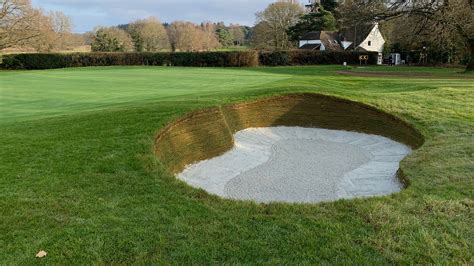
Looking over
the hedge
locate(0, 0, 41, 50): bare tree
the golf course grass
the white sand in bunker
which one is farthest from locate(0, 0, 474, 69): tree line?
the golf course grass

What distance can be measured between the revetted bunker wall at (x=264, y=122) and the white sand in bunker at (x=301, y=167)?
1.03 feet

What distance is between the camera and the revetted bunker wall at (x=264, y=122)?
34.4 feet

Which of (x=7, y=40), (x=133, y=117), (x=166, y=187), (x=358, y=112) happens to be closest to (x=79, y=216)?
(x=166, y=187)

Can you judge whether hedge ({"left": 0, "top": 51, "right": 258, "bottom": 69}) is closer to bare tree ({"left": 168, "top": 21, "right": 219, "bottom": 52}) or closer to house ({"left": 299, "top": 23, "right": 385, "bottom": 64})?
house ({"left": 299, "top": 23, "right": 385, "bottom": 64})

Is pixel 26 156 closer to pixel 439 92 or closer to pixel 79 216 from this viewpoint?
pixel 79 216

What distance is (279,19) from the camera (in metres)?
76.4

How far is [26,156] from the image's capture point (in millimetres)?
8055

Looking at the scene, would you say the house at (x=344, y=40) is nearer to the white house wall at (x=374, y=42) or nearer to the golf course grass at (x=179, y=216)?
the white house wall at (x=374, y=42)

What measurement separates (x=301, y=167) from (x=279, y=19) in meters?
69.4

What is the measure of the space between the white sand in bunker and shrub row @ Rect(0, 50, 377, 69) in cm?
3622

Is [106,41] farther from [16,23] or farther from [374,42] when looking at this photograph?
[374,42]

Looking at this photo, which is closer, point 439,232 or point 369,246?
point 369,246

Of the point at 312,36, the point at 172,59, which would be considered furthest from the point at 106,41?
the point at 312,36

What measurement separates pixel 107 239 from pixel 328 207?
292cm
